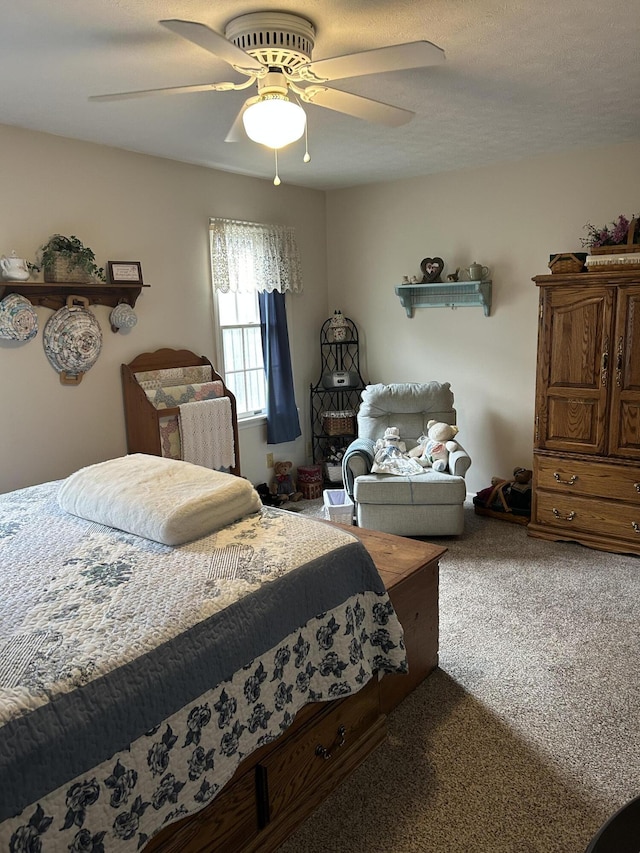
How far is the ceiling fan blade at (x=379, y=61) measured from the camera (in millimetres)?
1842

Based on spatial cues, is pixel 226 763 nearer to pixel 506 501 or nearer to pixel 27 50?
pixel 27 50

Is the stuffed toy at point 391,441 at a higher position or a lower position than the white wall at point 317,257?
lower

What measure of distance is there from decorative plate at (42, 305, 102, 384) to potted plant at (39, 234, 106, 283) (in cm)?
17

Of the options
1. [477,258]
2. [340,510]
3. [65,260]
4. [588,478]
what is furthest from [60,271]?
[588,478]

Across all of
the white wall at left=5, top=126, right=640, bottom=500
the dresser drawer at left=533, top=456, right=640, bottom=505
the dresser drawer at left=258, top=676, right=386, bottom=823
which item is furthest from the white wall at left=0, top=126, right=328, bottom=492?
the dresser drawer at left=258, top=676, right=386, bottom=823

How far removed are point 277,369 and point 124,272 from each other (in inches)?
60.2

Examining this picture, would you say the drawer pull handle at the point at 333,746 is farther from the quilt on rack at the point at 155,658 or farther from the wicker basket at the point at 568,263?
the wicker basket at the point at 568,263

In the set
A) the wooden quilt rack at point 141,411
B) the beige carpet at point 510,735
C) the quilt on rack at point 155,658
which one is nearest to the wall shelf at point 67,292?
the wooden quilt rack at point 141,411

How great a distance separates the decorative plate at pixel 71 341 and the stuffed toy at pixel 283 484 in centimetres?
185

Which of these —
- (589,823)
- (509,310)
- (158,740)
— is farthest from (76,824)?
(509,310)

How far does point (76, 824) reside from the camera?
121 cm

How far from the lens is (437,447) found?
14.0 ft

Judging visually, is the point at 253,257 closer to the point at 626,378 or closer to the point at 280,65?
the point at 280,65

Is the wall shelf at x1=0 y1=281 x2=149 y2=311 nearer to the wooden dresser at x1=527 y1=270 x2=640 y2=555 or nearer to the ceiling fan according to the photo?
the ceiling fan
